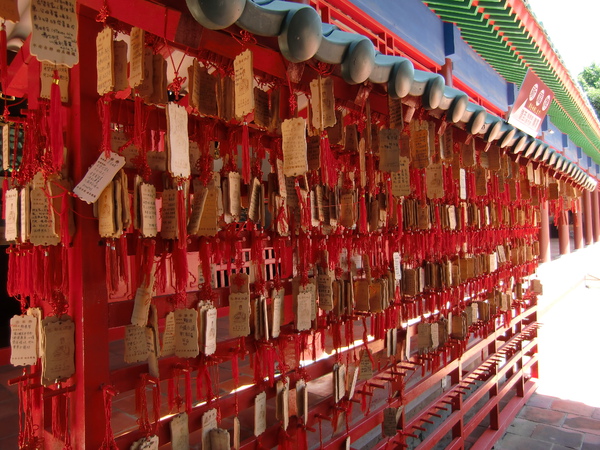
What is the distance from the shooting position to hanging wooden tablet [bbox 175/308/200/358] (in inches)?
51.6

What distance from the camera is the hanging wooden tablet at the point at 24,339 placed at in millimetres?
1249

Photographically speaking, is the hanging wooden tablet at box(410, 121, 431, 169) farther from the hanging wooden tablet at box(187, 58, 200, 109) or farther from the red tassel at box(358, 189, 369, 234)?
the hanging wooden tablet at box(187, 58, 200, 109)

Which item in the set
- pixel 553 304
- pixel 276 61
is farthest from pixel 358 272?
pixel 553 304

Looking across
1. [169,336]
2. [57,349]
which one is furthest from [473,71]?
[57,349]

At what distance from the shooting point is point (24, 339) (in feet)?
4.15

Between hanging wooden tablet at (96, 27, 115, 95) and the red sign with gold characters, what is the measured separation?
10.9ft

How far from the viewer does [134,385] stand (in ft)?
4.26

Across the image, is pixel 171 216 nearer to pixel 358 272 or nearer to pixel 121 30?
pixel 121 30

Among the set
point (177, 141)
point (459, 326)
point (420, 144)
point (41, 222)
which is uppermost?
point (420, 144)

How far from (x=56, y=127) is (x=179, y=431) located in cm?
102

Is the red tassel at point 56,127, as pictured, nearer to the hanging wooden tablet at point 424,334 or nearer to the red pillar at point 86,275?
the red pillar at point 86,275

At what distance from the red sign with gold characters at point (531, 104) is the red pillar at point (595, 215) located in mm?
12898

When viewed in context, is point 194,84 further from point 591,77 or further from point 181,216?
point 591,77

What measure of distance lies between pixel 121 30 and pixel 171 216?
0.59m
